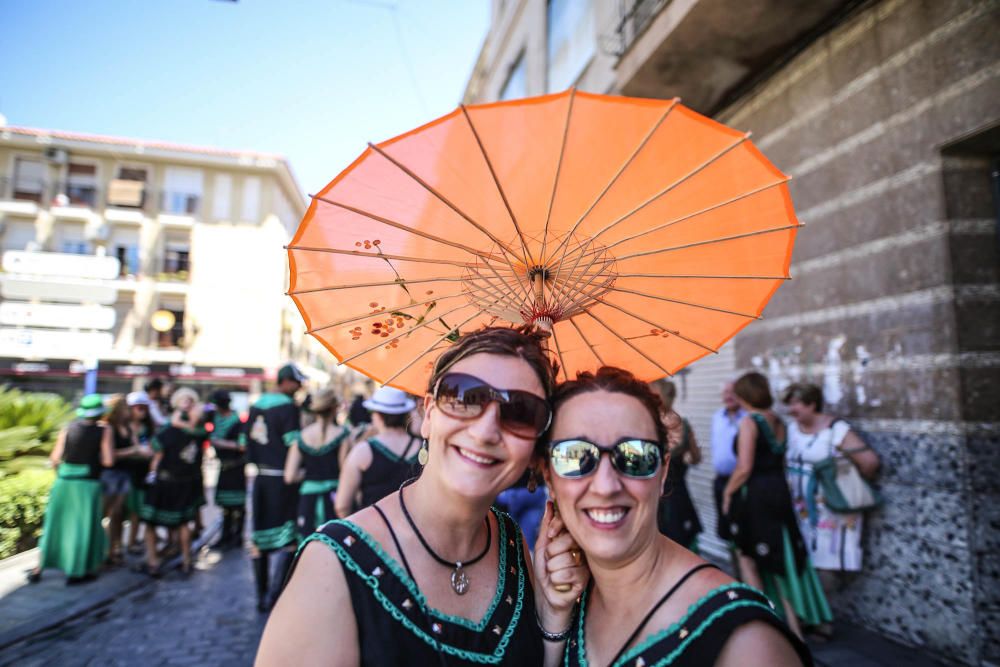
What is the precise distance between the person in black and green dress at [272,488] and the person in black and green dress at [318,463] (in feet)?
1.14

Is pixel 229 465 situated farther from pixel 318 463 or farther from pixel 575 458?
pixel 575 458

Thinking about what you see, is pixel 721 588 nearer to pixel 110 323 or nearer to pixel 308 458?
pixel 308 458

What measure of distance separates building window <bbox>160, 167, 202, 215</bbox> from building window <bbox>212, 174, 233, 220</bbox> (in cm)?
86

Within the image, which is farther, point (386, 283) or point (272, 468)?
point (272, 468)

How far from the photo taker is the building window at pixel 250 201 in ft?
96.4

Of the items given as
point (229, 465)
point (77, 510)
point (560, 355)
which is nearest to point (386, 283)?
point (560, 355)

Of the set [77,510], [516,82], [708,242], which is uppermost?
[516,82]

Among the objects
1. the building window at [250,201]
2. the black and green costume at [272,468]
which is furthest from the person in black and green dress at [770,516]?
the building window at [250,201]

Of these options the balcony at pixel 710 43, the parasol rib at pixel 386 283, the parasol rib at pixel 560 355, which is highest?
the balcony at pixel 710 43

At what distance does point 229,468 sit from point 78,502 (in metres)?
1.91

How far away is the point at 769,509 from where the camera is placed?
4352 mm

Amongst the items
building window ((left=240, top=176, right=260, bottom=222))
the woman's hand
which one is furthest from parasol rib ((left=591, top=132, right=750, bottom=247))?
building window ((left=240, top=176, right=260, bottom=222))

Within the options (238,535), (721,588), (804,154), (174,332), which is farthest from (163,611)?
(174,332)

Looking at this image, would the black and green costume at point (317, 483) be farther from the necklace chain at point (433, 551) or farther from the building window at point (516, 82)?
the building window at point (516, 82)
